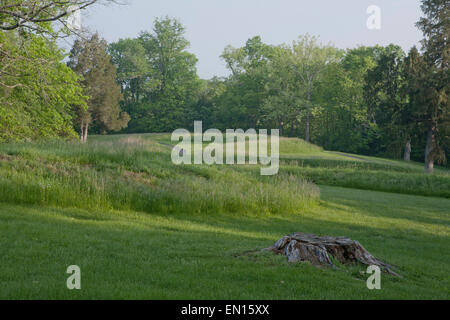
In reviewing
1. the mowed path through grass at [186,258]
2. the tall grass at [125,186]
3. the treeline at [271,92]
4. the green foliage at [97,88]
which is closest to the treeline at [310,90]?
the treeline at [271,92]

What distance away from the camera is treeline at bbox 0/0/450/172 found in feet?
94.2

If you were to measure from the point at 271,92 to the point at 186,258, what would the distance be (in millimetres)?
49246

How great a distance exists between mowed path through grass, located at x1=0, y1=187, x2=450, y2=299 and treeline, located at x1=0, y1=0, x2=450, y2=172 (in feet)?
40.0

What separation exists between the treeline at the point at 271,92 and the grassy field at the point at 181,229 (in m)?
8.24

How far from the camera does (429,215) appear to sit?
1359 cm

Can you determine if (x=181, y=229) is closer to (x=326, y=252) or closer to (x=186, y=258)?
(x=186, y=258)

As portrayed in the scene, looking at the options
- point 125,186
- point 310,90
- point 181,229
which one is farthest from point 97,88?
point 181,229

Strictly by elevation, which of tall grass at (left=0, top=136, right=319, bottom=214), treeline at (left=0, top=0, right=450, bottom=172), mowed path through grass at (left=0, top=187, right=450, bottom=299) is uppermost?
treeline at (left=0, top=0, right=450, bottom=172)

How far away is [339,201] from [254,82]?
41.6 m

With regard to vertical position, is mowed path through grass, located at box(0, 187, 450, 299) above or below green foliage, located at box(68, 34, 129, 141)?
below

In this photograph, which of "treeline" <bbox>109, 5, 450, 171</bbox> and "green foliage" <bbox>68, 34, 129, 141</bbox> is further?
"green foliage" <bbox>68, 34, 129, 141</bbox>

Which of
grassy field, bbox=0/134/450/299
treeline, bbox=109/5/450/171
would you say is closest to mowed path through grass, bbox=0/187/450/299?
grassy field, bbox=0/134/450/299

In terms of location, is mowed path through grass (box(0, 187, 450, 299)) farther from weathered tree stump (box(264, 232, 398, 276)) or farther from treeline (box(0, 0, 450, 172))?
treeline (box(0, 0, 450, 172))

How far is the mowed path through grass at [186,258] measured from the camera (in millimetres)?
4621
